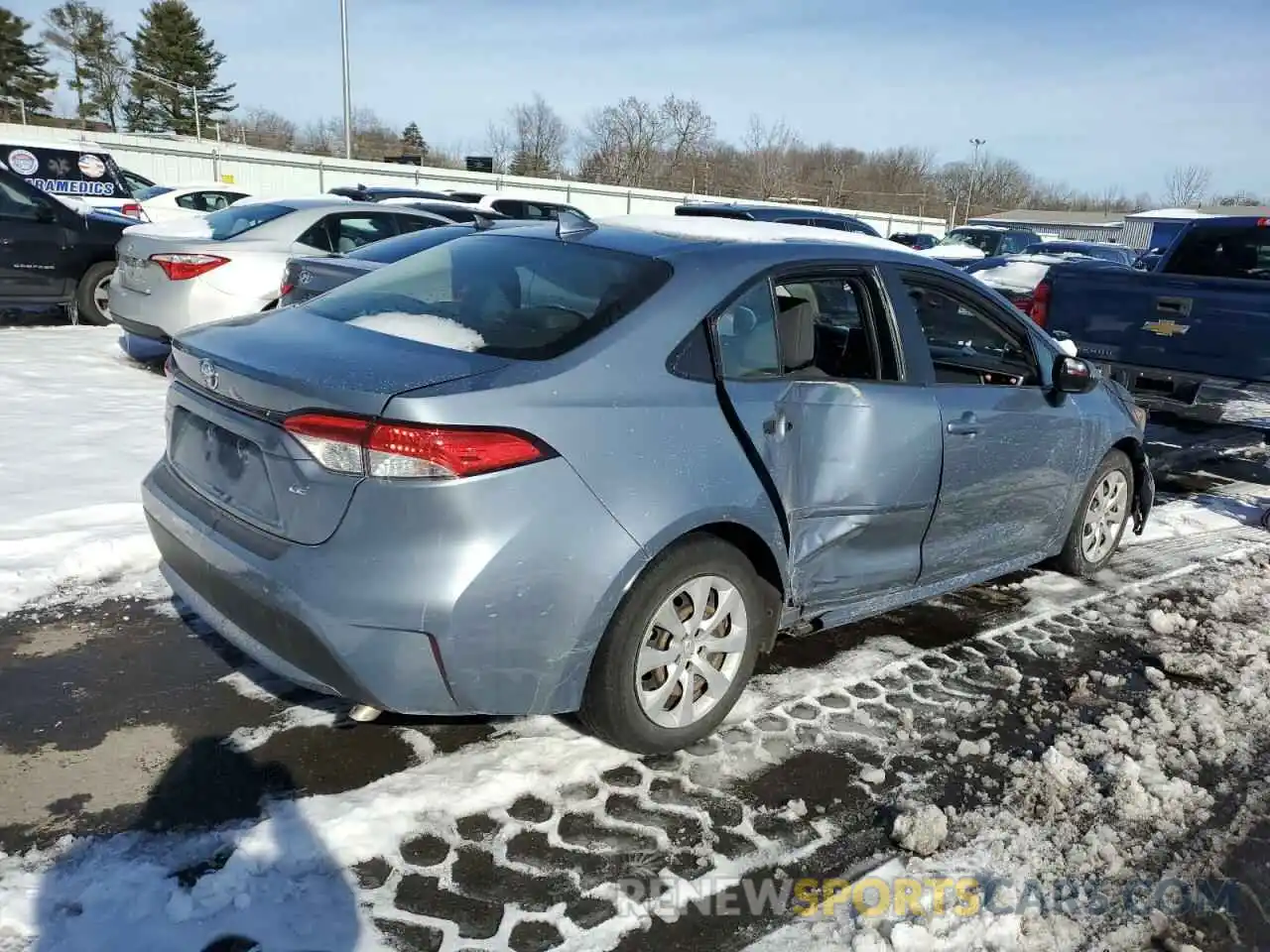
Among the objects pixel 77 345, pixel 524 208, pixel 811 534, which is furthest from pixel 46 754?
pixel 524 208

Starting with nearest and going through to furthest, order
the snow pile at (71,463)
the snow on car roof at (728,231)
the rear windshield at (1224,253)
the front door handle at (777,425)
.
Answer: the front door handle at (777,425) < the snow on car roof at (728,231) < the snow pile at (71,463) < the rear windshield at (1224,253)

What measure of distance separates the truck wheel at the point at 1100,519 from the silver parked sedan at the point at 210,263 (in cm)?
597

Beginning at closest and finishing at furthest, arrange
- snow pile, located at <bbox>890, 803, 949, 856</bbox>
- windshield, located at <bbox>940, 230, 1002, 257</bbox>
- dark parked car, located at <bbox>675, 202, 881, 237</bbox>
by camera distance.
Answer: snow pile, located at <bbox>890, 803, 949, 856</bbox>, dark parked car, located at <bbox>675, 202, 881, 237</bbox>, windshield, located at <bbox>940, 230, 1002, 257</bbox>

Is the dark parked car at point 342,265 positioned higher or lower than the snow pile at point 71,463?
higher

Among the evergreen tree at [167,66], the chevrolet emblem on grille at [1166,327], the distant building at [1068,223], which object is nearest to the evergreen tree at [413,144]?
the evergreen tree at [167,66]

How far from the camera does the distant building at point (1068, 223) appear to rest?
58.8 meters

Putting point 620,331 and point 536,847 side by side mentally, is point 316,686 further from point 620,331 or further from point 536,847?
point 620,331

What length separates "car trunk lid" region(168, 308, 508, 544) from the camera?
8.61 feet

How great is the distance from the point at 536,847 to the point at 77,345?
874 centimetres

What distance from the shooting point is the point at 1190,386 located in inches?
262

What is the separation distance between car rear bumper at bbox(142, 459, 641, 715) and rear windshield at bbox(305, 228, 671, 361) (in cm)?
53

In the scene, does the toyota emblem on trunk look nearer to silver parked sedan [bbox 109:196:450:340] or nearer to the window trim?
the window trim

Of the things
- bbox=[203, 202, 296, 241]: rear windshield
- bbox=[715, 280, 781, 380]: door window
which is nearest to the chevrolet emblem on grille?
bbox=[715, 280, 781, 380]: door window

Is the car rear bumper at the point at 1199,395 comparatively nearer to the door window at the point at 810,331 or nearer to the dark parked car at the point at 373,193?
the door window at the point at 810,331
